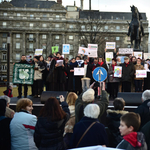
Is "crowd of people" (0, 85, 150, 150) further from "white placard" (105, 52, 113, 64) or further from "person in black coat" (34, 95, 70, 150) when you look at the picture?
Answer: "white placard" (105, 52, 113, 64)

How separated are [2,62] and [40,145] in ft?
249

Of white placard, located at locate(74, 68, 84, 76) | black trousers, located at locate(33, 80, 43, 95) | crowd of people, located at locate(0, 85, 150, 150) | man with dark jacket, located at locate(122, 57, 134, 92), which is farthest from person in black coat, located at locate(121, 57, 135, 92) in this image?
crowd of people, located at locate(0, 85, 150, 150)

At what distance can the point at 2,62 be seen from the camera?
77312 mm

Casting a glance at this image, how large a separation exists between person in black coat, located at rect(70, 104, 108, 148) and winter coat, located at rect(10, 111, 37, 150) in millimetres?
883

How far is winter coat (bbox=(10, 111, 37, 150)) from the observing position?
14.8ft

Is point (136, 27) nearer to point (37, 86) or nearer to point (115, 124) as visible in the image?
point (37, 86)

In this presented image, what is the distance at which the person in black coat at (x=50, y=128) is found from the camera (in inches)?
165

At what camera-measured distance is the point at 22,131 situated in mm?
4508

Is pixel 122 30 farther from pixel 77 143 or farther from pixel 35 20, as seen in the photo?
pixel 77 143

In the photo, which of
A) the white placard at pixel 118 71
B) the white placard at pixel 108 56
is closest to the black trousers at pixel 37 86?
the white placard at pixel 118 71

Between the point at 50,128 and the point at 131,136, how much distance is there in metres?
1.53


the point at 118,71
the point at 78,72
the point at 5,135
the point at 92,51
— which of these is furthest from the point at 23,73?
the point at 5,135

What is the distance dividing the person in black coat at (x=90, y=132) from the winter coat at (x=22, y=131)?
2.90ft

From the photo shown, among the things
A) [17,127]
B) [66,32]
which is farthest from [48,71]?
[66,32]
